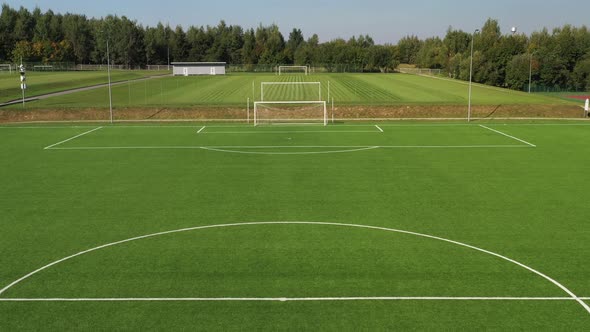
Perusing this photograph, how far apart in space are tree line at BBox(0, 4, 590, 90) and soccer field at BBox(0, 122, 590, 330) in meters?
89.9

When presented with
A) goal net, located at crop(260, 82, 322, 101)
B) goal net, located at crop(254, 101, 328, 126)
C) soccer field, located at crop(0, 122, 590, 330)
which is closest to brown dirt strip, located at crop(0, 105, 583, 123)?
goal net, located at crop(254, 101, 328, 126)

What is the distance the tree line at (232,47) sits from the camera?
109500 mm

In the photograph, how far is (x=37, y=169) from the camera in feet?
72.2

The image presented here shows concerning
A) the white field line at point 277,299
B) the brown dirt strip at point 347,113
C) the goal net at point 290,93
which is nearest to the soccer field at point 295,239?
the white field line at point 277,299

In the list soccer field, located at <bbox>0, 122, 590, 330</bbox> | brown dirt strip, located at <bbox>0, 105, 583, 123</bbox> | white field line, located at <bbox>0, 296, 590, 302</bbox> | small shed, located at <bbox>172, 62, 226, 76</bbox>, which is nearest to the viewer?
soccer field, located at <bbox>0, 122, 590, 330</bbox>

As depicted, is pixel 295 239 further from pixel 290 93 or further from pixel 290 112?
pixel 290 93

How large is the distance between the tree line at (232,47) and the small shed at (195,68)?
78.4 ft

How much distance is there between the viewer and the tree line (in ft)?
359

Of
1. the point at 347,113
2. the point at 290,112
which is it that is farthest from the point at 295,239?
the point at 347,113

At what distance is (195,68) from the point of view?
10669 cm

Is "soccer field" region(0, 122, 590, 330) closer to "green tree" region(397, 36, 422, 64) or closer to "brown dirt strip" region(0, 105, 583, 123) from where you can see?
"brown dirt strip" region(0, 105, 583, 123)

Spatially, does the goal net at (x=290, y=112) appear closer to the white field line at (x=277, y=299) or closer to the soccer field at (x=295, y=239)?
the soccer field at (x=295, y=239)

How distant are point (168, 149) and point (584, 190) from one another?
60.6 feet

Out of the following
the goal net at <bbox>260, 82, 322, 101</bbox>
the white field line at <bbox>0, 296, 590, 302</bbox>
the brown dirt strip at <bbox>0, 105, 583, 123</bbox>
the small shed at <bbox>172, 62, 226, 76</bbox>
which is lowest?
the white field line at <bbox>0, 296, 590, 302</bbox>
